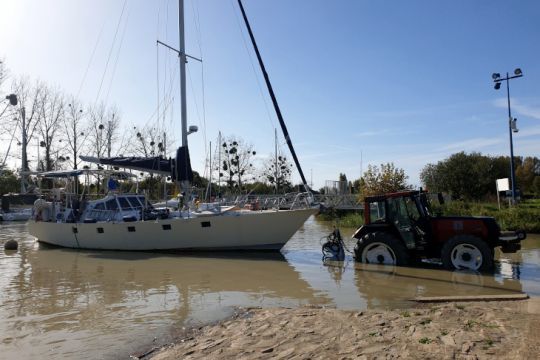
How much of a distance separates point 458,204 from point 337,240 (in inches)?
509

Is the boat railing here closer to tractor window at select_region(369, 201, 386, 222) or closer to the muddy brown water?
the muddy brown water

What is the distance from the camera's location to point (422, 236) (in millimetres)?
11875

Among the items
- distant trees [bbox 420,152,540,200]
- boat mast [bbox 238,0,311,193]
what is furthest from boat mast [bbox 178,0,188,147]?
distant trees [bbox 420,152,540,200]

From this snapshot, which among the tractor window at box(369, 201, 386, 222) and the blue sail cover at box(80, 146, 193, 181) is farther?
the blue sail cover at box(80, 146, 193, 181)

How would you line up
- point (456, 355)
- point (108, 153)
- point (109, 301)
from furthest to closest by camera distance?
point (108, 153), point (109, 301), point (456, 355)

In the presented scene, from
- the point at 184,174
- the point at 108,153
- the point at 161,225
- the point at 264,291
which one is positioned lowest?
the point at 264,291

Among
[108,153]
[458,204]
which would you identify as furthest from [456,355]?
[108,153]

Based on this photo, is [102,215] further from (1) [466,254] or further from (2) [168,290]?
(1) [466,254]

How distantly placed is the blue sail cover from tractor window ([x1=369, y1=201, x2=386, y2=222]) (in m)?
8.32

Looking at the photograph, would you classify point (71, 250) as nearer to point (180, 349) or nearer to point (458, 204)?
point (180, 349)

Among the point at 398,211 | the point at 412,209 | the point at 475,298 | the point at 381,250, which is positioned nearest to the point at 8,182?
the point at 381,250

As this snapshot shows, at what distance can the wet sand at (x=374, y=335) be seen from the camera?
4918 mm

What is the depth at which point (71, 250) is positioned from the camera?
19.2 metres

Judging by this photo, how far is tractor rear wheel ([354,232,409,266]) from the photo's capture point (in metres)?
11.9
